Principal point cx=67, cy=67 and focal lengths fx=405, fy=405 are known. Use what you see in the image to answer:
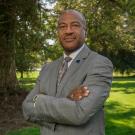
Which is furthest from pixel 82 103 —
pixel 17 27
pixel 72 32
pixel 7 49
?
pixel 17 27

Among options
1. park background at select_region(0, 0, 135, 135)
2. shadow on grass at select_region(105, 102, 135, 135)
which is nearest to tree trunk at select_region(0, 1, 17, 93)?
park background at select_region(0, 0, 135, 135)

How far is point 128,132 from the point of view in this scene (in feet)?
Answer: 30.6

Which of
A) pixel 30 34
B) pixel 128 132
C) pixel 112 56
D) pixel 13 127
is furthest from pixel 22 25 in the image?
pixel 112 56

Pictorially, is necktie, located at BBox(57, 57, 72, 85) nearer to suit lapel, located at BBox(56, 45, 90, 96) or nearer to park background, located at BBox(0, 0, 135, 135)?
suit lapel, located at BBox(56, 45, 90, 96)

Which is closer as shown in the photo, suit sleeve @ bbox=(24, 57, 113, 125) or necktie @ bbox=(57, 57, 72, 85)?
suit sleeve @ bbox=(24, 57, 113, 125)

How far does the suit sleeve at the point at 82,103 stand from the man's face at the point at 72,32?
23 cm

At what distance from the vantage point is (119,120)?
11266 millimetres

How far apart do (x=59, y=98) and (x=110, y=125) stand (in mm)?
7377

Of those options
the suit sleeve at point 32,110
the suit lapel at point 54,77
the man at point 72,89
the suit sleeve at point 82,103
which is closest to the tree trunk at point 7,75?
the suit sleeve at point 32,110

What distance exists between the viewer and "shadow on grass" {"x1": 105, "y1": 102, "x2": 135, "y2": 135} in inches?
372

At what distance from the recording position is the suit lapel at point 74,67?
318cm

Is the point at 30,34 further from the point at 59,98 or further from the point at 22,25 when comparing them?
the point at 59,98

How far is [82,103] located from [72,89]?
199mm

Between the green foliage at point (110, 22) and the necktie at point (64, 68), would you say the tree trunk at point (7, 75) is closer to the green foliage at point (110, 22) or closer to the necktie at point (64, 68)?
the green foliage at point (110, 22)
